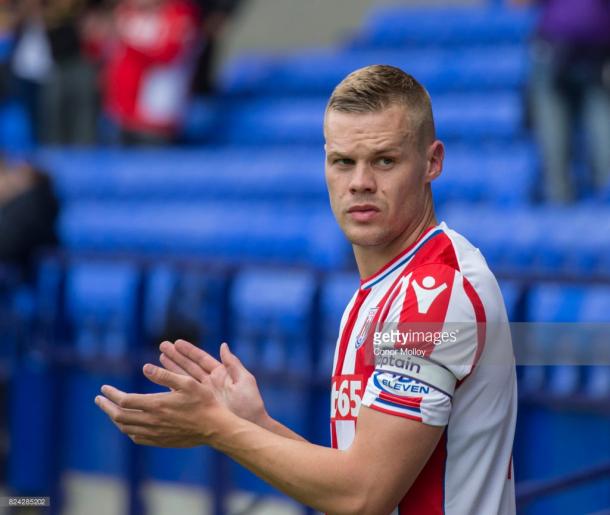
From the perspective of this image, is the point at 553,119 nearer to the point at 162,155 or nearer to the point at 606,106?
the point at 606,106

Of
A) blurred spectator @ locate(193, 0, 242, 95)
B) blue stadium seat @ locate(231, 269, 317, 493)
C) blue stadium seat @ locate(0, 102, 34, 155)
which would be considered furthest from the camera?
blue stadium seat @ locate(0, 102, 34, 155)

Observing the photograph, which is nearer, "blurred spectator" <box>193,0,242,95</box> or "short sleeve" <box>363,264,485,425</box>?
"short sleeve" <box>363,264,485,425</box>

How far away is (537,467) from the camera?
16.4ft

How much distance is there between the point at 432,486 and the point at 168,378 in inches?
19.0

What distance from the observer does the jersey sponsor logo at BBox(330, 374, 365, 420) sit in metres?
2.21

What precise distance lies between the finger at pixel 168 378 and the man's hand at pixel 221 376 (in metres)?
0.11

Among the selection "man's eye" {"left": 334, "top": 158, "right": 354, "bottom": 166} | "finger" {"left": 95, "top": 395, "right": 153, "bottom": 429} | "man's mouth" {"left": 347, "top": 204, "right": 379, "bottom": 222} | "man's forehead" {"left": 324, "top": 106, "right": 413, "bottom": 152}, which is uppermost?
"man's forehead" {"left": 324, "top": 106, "right": 413, "bottom": 152}

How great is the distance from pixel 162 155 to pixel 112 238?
1439 millimetres

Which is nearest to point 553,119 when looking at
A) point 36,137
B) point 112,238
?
point 112,238

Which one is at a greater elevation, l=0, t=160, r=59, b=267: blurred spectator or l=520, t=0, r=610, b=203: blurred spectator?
l=520, t=0, r=610, b=203: blurred spectator

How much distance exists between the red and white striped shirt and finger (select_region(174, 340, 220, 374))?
0.80 feet

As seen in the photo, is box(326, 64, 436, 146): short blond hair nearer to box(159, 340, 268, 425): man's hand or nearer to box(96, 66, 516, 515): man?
box(96, 66, 516, 515): man

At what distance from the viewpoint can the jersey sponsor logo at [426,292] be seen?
207 centimetres

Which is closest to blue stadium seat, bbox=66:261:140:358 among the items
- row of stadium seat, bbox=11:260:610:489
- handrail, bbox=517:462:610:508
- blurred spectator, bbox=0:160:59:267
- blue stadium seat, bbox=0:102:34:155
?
row of stadium seat, bbox=11:260:610:489
